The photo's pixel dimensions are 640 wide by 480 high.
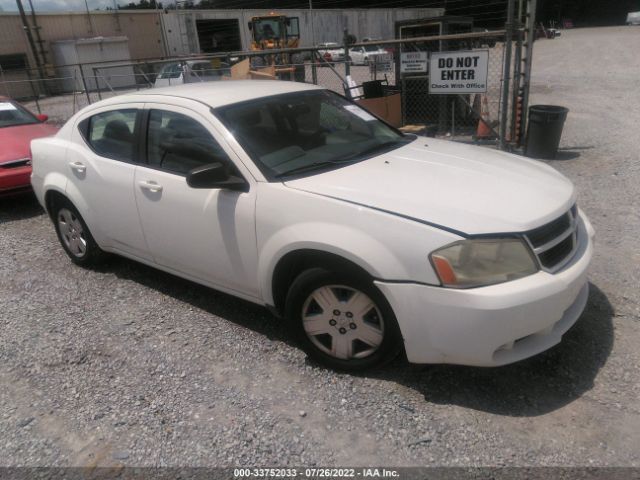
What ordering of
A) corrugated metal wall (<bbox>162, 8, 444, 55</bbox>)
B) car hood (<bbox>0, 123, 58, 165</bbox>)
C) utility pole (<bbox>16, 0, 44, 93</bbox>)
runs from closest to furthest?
car hood (<bbox>0, 123, 58, 165</bbox>)
utility pole (<bbox>16, 0, 44, 93</bbox>)
corrugated metal wall (<bbox>162, 8, 444, 55</bbox>)

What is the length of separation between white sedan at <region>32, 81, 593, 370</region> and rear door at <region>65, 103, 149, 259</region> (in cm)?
2

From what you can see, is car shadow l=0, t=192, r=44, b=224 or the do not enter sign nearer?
car shadow l=0, t=192, r=44, b=224

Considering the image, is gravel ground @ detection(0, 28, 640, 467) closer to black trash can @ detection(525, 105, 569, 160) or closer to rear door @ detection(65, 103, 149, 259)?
rear door @ detection(65, 103, 149, 259)

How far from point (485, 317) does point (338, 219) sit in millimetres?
892

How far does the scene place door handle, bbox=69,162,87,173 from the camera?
418 centimetres

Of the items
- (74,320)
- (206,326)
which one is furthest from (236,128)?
(74,320)

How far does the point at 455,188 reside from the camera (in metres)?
2.82

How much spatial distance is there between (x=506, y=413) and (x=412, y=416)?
1.60 ft

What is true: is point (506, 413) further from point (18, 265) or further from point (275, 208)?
point (18, 265)

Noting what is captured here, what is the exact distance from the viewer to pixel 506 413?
266cm

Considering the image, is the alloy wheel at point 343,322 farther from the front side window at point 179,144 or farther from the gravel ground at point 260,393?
the front side window at point 179,144

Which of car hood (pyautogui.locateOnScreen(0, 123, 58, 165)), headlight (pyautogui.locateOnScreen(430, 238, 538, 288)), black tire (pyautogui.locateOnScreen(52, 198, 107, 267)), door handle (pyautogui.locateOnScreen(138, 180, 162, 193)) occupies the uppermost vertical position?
door handle (pyautogui.locateOnScreen(138, 180, 162, 193))

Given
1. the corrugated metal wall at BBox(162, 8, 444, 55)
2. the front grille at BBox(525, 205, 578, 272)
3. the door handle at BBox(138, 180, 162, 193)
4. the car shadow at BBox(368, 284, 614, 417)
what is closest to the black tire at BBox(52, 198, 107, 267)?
the door handle at BBox(138, 180, 162, 193)

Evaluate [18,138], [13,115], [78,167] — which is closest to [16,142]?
[18,138]
